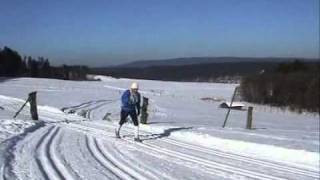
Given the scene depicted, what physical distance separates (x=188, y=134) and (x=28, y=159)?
784 centimetres

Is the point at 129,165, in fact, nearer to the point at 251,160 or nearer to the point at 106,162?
the point at 106,162

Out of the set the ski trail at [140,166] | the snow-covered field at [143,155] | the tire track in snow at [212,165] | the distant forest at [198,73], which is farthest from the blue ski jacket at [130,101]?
the distant forest at [198,73]

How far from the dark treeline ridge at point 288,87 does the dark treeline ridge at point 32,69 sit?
63.5 metres

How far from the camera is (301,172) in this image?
12.7 meters

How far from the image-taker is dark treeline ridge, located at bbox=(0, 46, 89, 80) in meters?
117

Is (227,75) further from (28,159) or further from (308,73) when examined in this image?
(28,159)

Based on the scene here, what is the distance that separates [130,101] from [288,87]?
4336 centimetres

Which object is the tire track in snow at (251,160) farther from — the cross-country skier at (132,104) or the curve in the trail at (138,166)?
the curve in the trail at (138,166)

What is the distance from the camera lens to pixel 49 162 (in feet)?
37.7

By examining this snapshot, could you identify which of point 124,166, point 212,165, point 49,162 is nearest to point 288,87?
point 212,165

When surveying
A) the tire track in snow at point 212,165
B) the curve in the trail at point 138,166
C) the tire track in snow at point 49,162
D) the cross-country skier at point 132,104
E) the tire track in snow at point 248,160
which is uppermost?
the cross-country skier at point 132,104

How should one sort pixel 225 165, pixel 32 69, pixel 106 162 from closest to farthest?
pixel 106 162 → pixel 225 165 → pixel 32 69

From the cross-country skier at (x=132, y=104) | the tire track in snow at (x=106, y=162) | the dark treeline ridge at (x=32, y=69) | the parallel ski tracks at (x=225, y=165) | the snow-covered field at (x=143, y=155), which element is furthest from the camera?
the dark treeline ridge at (x=32, y=69)

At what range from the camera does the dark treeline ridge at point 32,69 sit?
4624 inches
